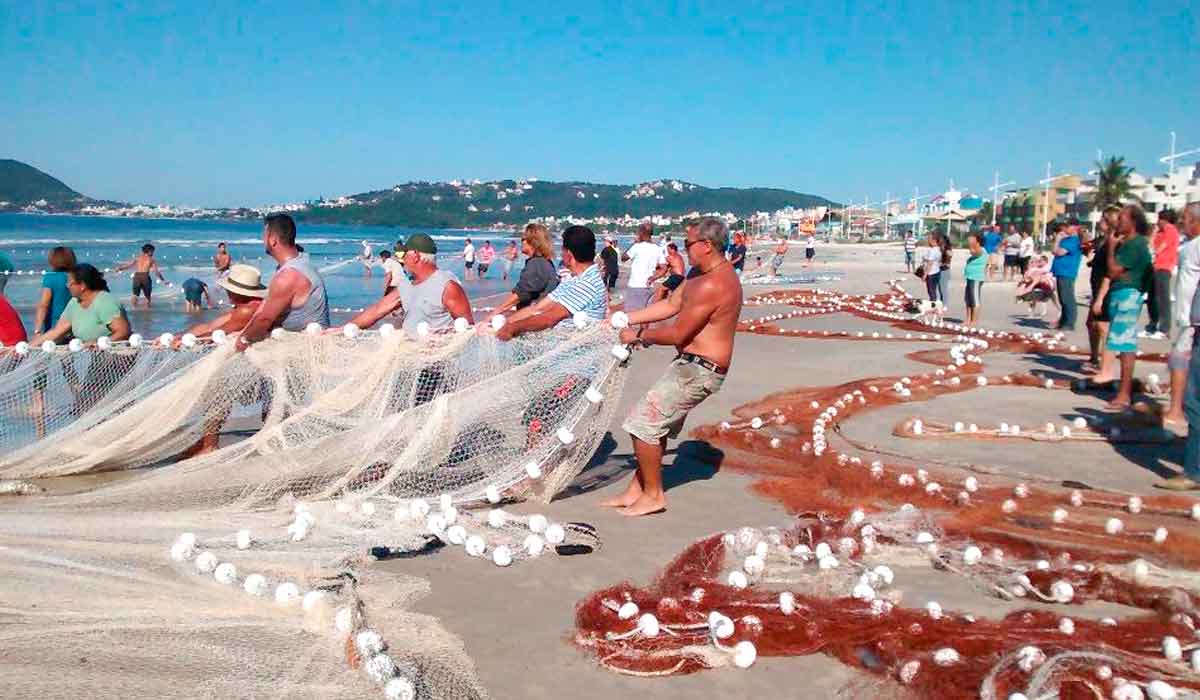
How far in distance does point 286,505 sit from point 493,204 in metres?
170

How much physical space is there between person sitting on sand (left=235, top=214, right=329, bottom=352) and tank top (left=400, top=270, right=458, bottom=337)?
68cm

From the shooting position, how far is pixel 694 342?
6.01m

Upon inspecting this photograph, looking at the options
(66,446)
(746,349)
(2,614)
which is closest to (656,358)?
(746,349)

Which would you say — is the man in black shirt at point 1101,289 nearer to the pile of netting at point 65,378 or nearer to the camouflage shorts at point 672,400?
the camouflage shorts at point 672,400

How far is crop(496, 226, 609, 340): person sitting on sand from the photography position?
254 inches

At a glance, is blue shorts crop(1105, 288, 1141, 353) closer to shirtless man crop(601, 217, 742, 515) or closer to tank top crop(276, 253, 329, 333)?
shirtless man crop(601, 217, 742, 515)

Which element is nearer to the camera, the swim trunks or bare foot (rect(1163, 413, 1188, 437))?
bare foot (rect(1163, 413, 1188, 437))

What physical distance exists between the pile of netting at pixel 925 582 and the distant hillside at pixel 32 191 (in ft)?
494

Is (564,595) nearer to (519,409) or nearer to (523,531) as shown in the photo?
(523,531)

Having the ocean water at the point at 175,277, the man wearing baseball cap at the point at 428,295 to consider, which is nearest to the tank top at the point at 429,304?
the man wearing baseball cap at the point at 428,295

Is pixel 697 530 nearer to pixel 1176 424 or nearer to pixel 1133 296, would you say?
pixel 1176 424

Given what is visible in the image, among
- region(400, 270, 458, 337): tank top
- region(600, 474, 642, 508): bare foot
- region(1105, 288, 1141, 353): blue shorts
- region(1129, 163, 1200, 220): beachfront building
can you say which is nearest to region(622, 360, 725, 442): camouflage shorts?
region(600, 474, 642, 508): bare foot

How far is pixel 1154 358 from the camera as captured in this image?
12.5m

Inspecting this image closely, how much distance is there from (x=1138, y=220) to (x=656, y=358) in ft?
19.8
